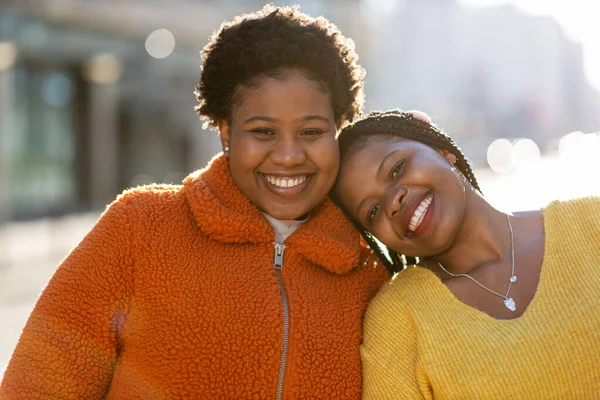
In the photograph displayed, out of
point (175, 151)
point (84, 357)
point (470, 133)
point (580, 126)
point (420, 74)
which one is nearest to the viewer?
point (84, 357)

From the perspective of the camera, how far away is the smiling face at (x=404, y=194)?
302cm

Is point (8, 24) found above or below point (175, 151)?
above

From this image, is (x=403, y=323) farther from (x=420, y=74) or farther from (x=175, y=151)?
(x=420, y=74)

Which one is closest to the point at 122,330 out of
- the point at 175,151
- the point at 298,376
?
the point at 298,376

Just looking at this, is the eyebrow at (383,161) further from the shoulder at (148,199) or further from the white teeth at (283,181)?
the shoulder at (148,199)

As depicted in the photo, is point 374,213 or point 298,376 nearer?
point 298,376

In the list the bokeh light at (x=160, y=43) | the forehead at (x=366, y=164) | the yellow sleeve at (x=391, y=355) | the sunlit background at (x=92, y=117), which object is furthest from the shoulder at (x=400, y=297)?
the bokeh light at (x=160, y=43)

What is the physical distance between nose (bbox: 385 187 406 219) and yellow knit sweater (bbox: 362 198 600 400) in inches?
10.8

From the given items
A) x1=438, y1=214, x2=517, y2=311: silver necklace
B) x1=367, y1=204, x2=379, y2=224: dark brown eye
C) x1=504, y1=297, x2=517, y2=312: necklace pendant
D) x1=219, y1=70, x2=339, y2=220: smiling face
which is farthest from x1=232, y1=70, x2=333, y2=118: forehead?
x1=504, y1=297, x2=517, y2=312: necklace pendant

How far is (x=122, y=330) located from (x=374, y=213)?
1.10 m

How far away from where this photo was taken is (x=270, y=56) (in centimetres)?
284

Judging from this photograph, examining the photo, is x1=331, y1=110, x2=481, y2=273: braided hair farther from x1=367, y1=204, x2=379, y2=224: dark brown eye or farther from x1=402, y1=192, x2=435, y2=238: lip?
x1=402, y1=192, x2=435, y2=238: lip

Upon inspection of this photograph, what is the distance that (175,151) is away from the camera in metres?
24.1

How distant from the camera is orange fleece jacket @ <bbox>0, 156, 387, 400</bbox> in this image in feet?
8.66
